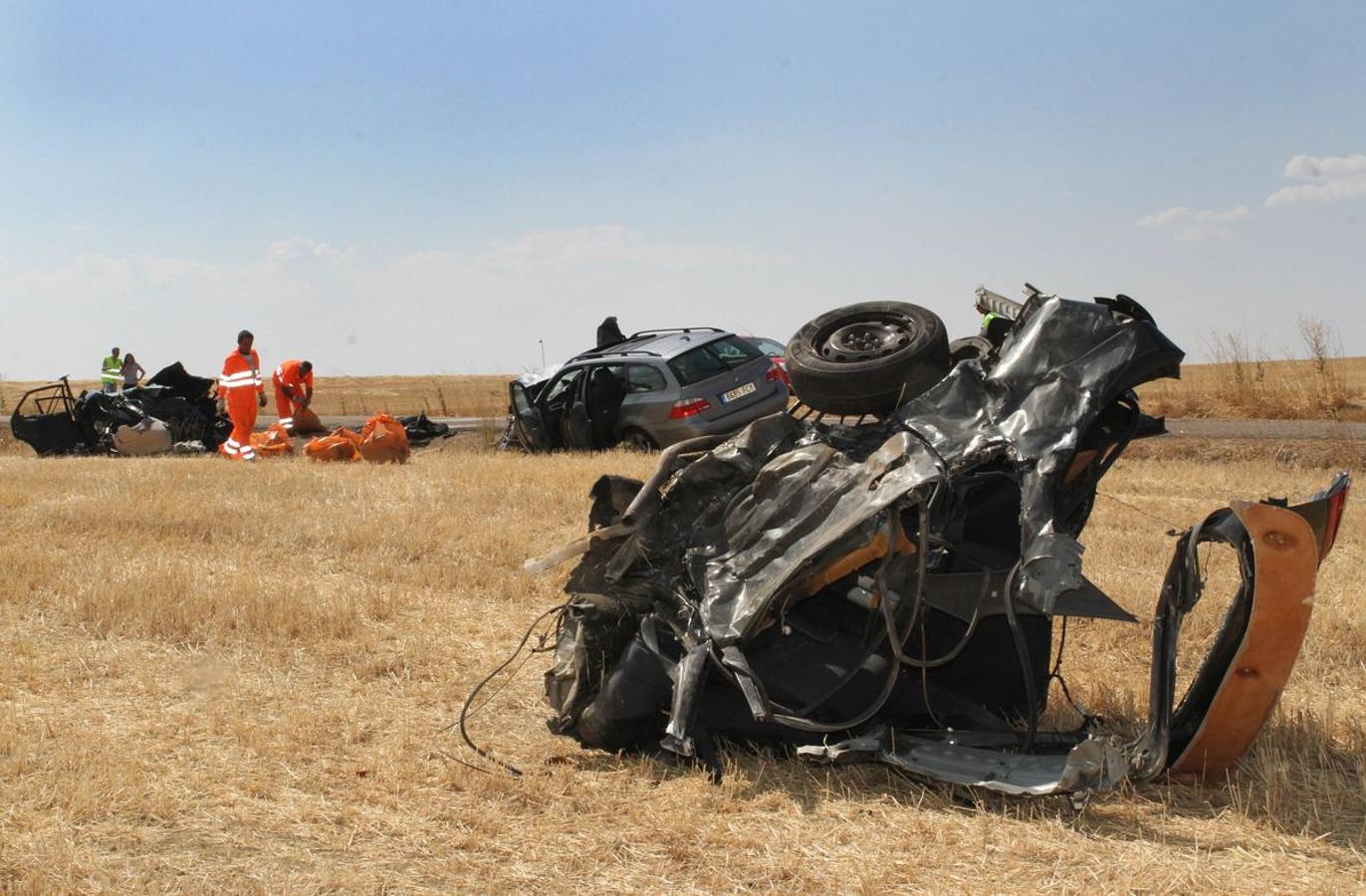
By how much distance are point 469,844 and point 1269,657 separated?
2658 mm

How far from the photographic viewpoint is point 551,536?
403 inches

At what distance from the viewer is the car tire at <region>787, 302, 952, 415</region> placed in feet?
17.9

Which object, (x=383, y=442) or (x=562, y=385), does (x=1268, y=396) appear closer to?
(x=562, y=385)

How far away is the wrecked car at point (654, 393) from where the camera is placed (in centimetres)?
1566

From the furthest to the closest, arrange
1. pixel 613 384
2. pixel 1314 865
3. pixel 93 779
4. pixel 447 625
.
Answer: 1. pixel 613 384
2. pixel 447 625
3. pixel 93 779
4. pixel 1314 865

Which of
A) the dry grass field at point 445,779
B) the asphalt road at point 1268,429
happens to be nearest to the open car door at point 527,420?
A: the dry grass field at point 445,779

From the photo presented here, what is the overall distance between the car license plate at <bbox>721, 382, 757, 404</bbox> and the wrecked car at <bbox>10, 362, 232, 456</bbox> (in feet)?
27.4

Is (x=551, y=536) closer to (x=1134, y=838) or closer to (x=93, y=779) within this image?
(x=93, y=779)

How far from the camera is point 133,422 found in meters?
19.3

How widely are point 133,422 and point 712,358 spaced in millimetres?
9027

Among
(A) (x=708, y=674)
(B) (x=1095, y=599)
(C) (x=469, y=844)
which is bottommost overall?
(C) (x=469, y=844)

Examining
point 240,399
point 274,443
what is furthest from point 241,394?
point 274,443

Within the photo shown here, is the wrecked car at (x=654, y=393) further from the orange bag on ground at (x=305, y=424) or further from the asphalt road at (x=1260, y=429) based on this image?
the orange bag on ground at (x=305, y=424)

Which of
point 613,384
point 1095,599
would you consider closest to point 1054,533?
point 1095,599
